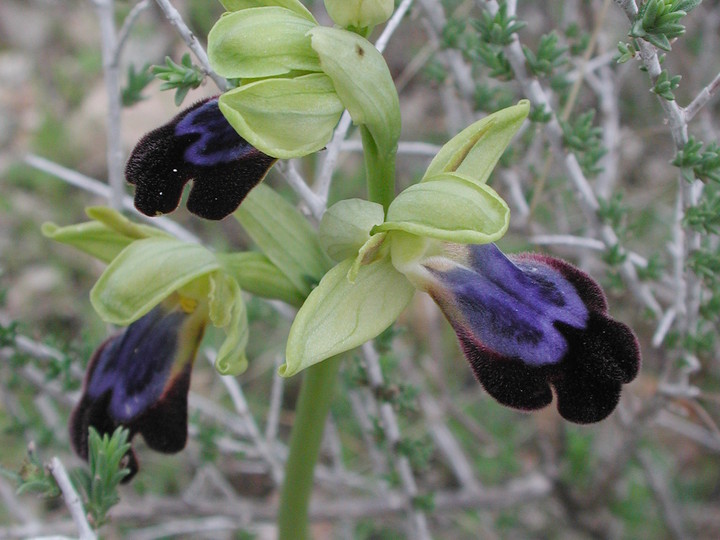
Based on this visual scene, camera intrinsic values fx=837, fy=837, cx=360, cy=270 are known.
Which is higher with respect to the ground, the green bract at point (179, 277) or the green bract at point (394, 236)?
the green bract at point (394, 236)

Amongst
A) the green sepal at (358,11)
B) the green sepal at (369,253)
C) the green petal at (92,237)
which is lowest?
the green petal at (92,237)

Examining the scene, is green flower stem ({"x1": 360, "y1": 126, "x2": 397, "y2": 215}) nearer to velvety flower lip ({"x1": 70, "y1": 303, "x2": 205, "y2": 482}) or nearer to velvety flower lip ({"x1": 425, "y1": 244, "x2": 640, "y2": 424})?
velvety flower lip ({"x1": 425, "y1": 244, "x2": 640, "y2": 424})

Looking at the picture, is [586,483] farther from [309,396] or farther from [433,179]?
[433,179]

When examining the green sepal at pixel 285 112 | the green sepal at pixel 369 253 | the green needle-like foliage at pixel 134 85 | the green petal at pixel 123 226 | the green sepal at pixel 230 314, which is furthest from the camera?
the green needle-like foliage at pixel 134 85

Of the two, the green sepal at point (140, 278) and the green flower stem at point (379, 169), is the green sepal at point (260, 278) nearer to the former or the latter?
the green sepal at point (140, 278)

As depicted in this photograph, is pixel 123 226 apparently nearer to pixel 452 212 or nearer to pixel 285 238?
pixel 285 238

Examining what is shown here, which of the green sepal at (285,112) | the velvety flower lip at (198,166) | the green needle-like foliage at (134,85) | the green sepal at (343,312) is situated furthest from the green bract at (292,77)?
the green needle-like foliage at (134,85)
